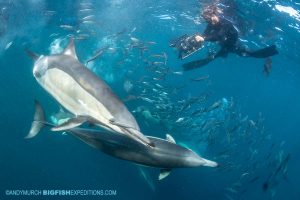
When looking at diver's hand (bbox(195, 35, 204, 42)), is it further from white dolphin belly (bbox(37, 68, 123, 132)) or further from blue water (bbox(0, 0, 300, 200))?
white dolphin belly (bbox(37, 68, 123, 132))

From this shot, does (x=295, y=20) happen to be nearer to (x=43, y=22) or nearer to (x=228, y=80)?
(x=43, y=22)

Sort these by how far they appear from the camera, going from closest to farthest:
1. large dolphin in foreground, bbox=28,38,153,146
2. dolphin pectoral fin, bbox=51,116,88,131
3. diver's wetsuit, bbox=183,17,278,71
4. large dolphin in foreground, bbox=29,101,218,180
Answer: large dolphin in foreground, bbox=28,38,153,146 < dolphin pectoral fin, bbox=51,116,88,131 < large dolphin in foreground, bbox=29,101,218,180 < diver's wetsuit, bbox=183,17,278,71

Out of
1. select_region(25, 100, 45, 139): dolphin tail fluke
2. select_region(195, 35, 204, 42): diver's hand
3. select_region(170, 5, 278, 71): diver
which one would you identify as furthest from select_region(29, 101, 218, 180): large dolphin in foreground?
select_region(195, 35, 204, 42): diver's hand

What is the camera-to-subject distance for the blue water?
1685 cm

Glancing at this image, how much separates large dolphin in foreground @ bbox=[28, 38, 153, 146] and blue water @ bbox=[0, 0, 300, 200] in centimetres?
832

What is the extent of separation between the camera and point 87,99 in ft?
11.1

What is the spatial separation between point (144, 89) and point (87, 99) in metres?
15.6

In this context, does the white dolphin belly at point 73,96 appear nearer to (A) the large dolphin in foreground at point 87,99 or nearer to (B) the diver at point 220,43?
(A) the large dolphin in foreground at point 87,99

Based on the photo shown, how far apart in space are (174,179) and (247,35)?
1345cm

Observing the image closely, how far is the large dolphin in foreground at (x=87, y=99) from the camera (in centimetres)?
321

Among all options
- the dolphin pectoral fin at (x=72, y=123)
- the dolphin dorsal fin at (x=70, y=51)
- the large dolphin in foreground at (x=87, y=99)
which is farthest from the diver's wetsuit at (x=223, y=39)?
the dolphin pectoral fin at (x=72, y=123)

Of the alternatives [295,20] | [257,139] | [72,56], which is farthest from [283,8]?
[72,56]

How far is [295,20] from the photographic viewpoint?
1616cm

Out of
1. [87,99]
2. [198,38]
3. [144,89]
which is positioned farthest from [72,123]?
[144,89]
